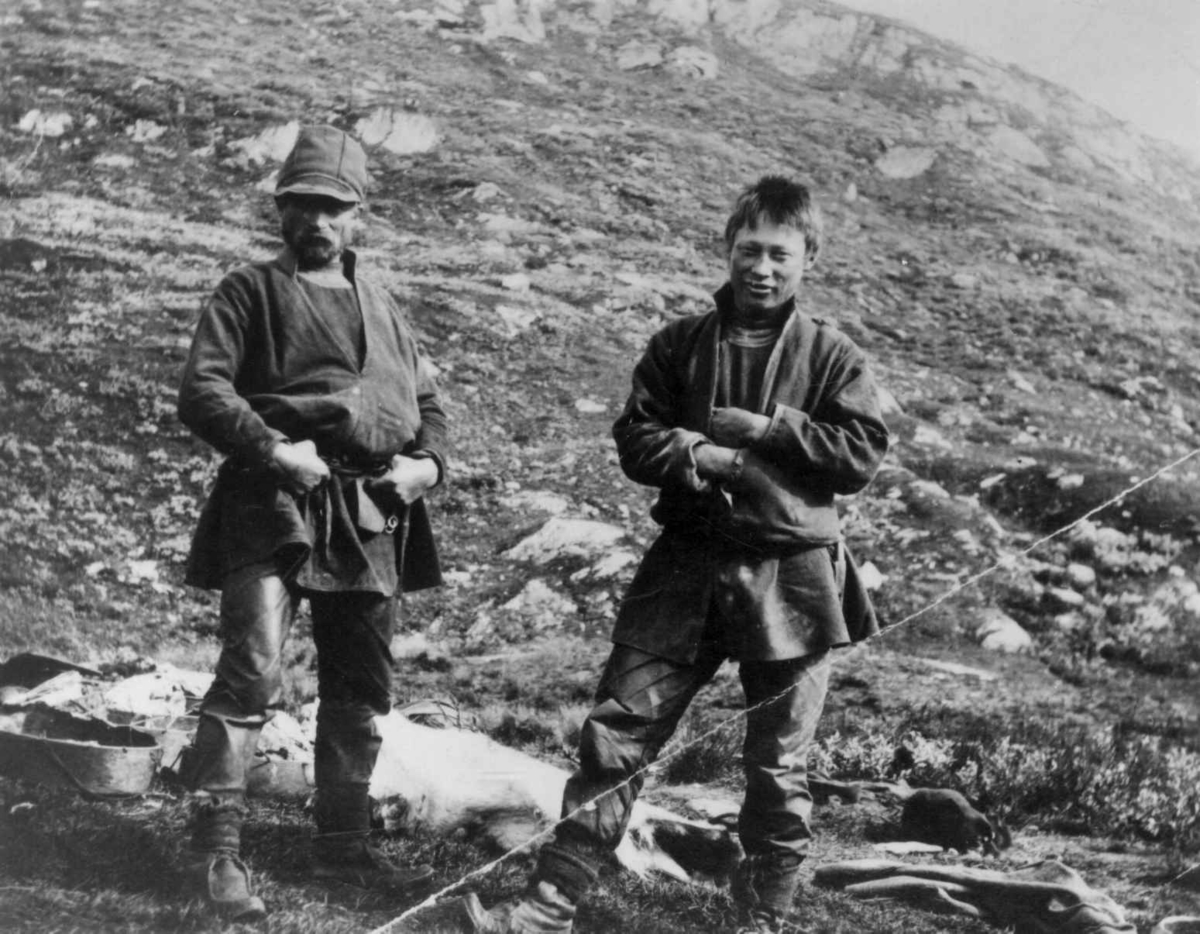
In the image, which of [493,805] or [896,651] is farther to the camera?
[896,651]

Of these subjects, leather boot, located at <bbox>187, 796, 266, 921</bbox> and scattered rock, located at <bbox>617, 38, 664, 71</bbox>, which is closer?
→ leather boot, located at <bbox>187, 796, 266, 921</bbox>

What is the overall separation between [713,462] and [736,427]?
103 millimetres

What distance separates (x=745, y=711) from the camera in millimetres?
2766

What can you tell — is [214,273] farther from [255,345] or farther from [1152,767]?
[1152,767]

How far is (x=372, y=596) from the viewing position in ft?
9.87

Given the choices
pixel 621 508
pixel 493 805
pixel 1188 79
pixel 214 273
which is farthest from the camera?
pixel 214 273

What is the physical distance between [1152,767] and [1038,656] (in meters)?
1.02

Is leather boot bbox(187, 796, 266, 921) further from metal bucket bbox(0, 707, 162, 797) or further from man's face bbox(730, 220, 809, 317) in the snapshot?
man's face bbox(730, 220, 809, 317)

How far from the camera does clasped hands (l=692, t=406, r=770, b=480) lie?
2754 millimetres

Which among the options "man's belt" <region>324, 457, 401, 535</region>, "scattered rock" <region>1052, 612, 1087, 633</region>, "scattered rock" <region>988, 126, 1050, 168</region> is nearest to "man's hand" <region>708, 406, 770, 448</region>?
"man's belt" <region>324, 457, 401, 535</region>

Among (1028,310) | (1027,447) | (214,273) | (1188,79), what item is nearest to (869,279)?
(1028,310)

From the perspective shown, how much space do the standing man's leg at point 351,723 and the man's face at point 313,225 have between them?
89cm

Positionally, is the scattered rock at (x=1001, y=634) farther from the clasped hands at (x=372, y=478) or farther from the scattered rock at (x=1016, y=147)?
the scattered rock at (x=1016, y=147)

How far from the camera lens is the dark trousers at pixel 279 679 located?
272cm
